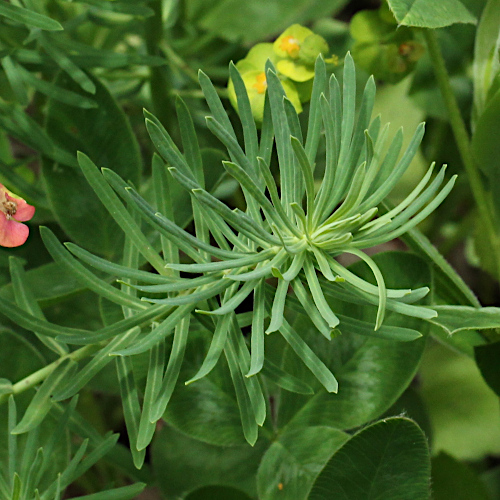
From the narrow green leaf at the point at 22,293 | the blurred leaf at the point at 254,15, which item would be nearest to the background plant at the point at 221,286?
the narrow green leaf at the point at 22,293

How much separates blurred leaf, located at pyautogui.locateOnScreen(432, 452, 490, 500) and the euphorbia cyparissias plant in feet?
0.98

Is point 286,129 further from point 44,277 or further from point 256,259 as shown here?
point 44,277

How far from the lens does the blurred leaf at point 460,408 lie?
2.60 ft

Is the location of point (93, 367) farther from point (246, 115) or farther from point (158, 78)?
point (158, 78)

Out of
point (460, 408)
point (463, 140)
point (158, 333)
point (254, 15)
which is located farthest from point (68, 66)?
point (460, 408)

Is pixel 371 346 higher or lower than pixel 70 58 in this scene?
lower

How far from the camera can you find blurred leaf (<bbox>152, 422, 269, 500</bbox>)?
24.7 inches

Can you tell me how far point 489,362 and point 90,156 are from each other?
41 cm

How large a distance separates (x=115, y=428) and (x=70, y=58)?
1.61 ft

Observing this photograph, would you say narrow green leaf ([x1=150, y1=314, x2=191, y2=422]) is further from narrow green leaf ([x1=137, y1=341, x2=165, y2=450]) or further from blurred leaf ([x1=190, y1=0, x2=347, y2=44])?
blurred leaf ([x1=190, y1=0, x2=347, y2=44])

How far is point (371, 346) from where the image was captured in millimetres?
530

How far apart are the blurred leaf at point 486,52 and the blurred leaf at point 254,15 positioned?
15.7 inches

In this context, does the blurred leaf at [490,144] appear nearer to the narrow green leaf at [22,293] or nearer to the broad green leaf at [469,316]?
the broad green leaf at [469,316]

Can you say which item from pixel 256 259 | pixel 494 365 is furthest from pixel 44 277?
pixel 494 365
